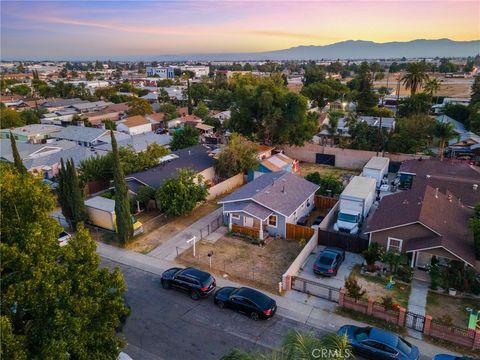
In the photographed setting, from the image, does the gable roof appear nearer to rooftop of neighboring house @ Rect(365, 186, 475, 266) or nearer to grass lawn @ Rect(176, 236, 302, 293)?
grass lawn @ Rect(176, 236, 302, 293)

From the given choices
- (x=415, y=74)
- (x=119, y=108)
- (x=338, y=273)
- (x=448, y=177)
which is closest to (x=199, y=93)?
(x=119, y=108)

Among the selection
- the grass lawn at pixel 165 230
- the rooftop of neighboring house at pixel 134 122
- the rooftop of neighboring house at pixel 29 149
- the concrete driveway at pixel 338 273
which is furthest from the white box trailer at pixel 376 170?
the rooftop of neighboring house at pixel 134 122

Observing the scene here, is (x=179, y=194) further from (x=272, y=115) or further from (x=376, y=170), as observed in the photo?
(x=272, y=115)

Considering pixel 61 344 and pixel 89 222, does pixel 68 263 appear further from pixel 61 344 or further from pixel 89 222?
pixel 89 222

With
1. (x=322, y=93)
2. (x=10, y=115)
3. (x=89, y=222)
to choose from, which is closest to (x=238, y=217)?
(x=89, y=222)

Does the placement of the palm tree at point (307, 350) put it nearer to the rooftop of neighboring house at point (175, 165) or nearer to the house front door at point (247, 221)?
the house front door at point (247, 221)
